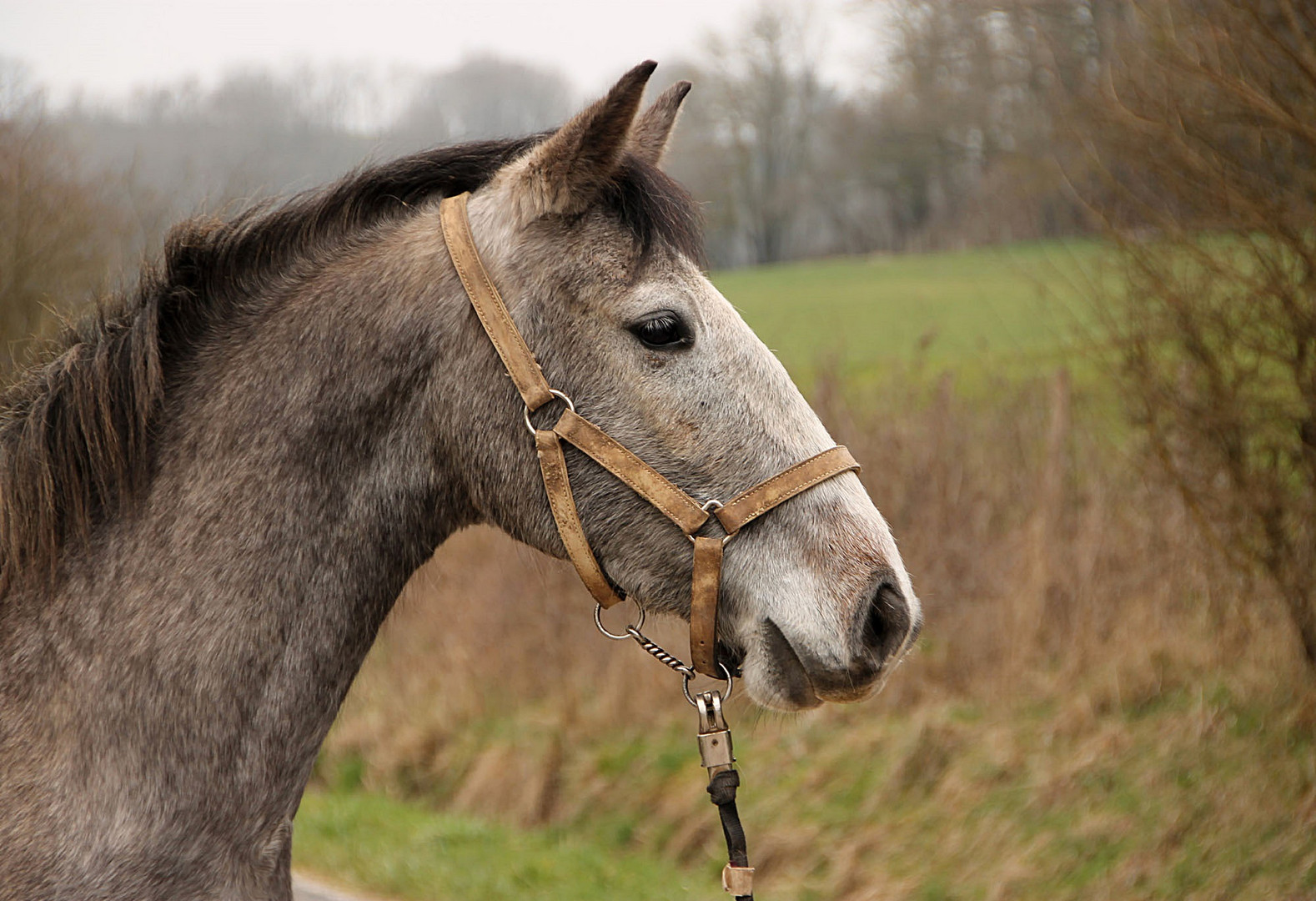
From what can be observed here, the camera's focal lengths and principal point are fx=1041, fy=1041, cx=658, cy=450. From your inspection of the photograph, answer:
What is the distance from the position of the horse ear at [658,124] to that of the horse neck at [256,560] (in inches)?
22.4

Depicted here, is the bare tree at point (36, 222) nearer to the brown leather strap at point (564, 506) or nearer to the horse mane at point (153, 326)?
the horse mane at point (153, 326)

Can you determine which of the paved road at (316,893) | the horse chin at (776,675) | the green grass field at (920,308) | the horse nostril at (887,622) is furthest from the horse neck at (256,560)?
the green grass field at (920,308)

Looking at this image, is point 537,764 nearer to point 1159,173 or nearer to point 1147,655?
point 1147,655

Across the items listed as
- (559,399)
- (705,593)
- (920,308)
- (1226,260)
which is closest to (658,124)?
(559,399)

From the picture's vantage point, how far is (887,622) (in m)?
2.01

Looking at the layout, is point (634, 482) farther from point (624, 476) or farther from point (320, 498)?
point (320, 498)

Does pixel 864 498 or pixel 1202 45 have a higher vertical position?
pixel 864 498

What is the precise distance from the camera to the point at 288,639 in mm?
2045

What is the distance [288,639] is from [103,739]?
1.21 ft

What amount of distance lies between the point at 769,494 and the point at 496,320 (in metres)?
0.63

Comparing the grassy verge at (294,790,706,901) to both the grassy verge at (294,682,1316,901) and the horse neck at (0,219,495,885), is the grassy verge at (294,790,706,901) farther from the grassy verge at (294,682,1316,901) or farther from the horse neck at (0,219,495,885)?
the horse neck at (0,219,495,885)

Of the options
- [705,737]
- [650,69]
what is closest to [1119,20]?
[650,69]

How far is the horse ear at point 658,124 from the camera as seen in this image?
238 cm

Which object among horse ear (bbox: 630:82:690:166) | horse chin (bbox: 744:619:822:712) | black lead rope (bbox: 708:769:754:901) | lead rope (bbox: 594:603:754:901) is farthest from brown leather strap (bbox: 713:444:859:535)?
horse ear (bbox: 630:82:690:166)
